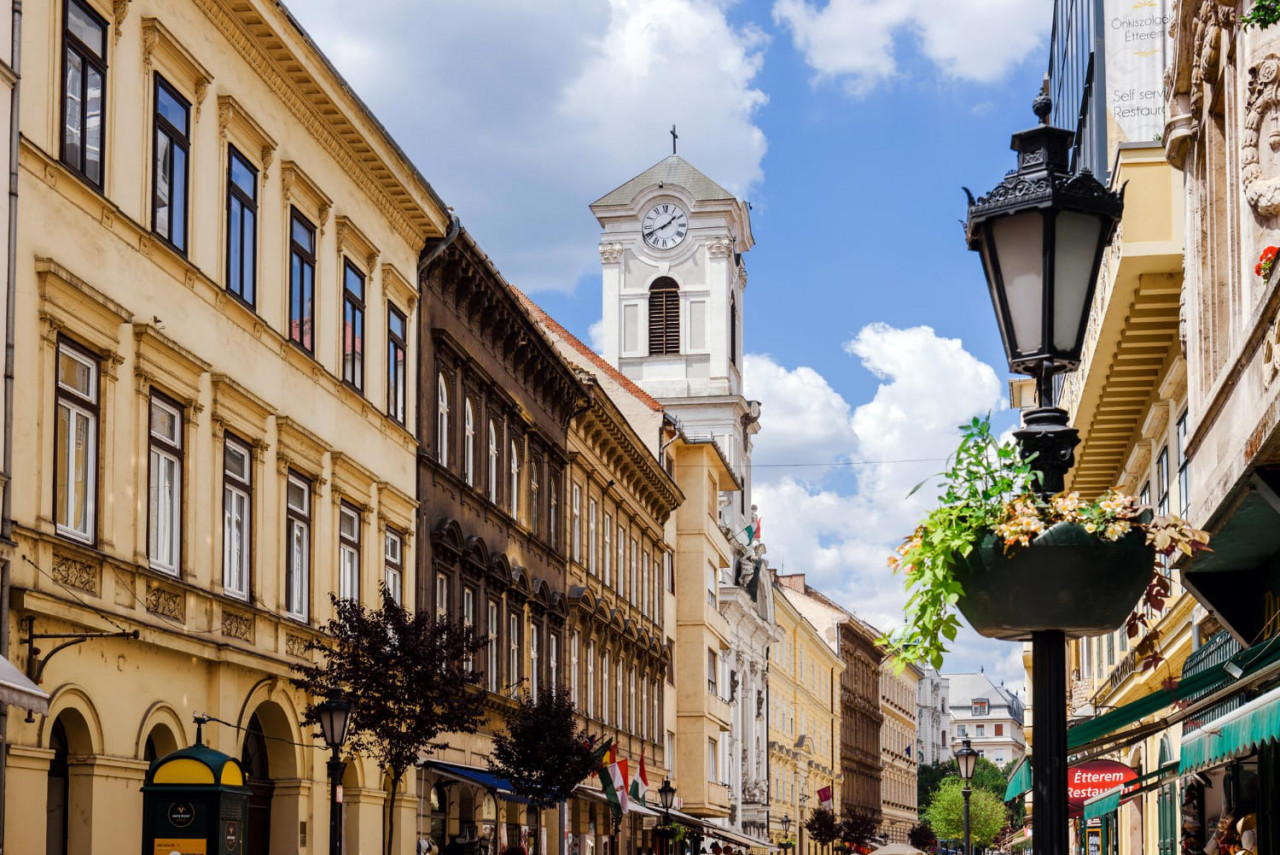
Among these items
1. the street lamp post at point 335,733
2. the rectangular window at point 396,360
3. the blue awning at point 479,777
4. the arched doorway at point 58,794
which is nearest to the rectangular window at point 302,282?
the rectangular window at point 396,360

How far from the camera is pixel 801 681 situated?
3617 inches

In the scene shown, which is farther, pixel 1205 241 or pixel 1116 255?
pixel 1116 255

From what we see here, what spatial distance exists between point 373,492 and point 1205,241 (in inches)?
641

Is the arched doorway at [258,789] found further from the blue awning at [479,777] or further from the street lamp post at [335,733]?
the blue awning at [479,777]

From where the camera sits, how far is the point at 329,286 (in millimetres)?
25391

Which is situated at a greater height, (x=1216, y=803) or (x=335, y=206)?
(x=335, y=206)

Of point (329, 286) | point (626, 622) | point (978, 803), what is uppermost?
point (329, 286)

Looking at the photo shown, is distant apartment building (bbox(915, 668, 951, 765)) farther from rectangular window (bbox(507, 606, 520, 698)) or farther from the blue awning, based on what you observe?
the blue awning

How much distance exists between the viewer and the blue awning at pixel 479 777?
2805 cm

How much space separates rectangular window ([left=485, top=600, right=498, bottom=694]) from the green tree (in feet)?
398

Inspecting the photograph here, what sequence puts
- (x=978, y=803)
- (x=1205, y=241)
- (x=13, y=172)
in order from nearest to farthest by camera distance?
(x=1205, y=241) < (x=13, y=172) < (x=978, y=803)

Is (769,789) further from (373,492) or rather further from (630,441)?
(373,492)

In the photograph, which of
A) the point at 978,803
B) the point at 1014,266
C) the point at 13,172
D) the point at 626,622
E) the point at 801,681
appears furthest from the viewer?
the point at 978,803

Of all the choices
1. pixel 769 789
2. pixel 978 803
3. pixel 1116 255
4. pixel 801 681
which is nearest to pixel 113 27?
pixel 1116 255
